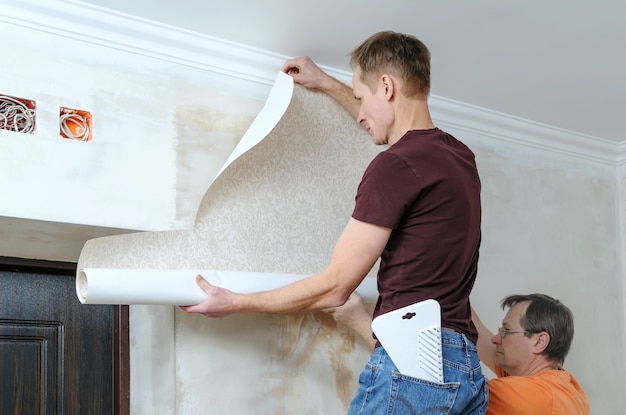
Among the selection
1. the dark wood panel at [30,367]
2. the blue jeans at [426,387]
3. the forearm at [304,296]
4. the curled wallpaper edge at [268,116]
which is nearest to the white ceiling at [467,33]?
the curled wallpaper edge at [268,116]

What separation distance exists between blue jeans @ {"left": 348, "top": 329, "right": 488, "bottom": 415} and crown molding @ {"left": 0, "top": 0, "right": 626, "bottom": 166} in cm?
133

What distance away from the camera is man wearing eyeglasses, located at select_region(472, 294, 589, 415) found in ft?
7.84

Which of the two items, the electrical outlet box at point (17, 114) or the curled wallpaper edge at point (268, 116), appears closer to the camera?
the electrical outlet box at point (17, 114)

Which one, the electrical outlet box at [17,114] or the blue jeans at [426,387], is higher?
the electrical outlet box at [17,114]

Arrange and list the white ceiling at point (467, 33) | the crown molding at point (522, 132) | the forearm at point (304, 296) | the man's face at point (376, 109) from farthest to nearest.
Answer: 1. the crown molding at point (522, 132)
2. the white ceiling at point (467, 33)
3. the man's face at point (376, 109)
4. the forearm at point (304, 296)

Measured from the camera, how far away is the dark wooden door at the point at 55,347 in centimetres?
267

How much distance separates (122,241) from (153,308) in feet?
0.82

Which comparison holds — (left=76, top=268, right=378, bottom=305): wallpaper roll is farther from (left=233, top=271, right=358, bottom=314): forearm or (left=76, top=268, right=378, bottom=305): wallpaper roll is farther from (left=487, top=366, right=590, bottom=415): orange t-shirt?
(left=487, top=366, right=590, bottom=415): orange t-shirt

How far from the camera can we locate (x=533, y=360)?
2.71 m

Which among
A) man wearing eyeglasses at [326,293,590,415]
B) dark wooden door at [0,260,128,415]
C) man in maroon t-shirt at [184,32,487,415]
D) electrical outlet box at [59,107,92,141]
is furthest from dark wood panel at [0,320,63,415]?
man in maroon t-shirt at [184,32,487,415]

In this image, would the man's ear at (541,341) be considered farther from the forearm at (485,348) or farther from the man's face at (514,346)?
the forearm at (485,348)

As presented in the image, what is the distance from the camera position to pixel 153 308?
8.74 feet

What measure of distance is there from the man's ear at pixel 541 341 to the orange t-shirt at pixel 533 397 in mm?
166

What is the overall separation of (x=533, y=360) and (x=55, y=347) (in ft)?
5.23
